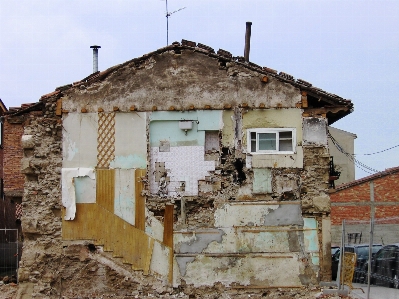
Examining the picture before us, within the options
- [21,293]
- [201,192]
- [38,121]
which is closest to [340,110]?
[201,192]

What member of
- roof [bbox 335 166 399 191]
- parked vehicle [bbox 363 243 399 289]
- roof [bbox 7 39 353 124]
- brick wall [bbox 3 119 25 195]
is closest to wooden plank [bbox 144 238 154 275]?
brick wall [bbox 3 119 25 195]

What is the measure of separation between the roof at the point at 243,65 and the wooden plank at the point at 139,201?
307cm

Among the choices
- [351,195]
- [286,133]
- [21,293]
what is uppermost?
[286,133]

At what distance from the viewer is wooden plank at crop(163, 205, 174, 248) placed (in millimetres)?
19984

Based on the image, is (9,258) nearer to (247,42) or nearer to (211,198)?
(211,198)

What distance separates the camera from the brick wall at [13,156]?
70.5 feet

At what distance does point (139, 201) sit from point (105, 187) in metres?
1.08

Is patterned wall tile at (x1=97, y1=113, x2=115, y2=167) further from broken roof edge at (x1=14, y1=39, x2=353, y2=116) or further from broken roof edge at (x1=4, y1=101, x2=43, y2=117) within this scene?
broken roof edge at (x1=4, y1=101, x2=43, y2=117)

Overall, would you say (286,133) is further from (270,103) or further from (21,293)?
(21,293)

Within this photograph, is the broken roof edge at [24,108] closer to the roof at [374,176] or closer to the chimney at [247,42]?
the chimney at [247,42]

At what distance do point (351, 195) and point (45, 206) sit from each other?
18208 mm

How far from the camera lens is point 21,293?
2005 cm

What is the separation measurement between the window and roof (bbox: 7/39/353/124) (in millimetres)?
1333

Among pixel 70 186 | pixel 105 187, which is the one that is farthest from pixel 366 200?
pixel 70 186
